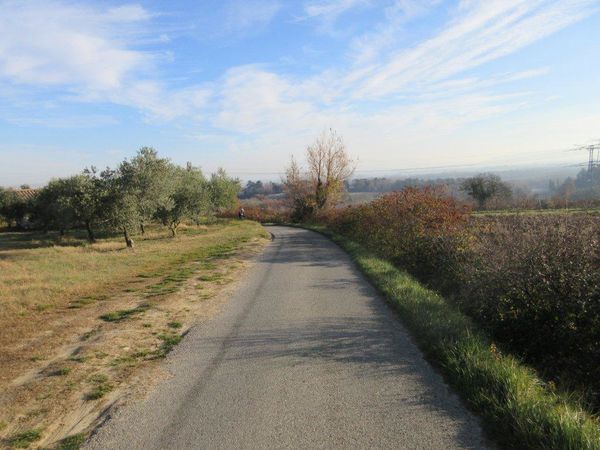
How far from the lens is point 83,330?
6.99 m

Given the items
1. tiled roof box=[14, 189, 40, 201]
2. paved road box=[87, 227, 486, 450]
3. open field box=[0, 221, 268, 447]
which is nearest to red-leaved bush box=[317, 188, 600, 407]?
paved road box=[87, 227, 486, 450]

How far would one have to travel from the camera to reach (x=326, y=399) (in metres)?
4.35

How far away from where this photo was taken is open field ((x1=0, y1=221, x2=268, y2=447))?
168 inches

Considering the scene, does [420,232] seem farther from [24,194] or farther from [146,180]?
[24,194]

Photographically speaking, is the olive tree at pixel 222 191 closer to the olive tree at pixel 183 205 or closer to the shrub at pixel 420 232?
the olive tree at pixel 183 205

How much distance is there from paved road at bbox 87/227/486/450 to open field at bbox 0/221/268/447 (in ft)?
1.66

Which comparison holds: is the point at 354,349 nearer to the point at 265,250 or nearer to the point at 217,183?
the point at 265,250

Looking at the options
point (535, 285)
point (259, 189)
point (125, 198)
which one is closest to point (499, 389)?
point (535, 285)

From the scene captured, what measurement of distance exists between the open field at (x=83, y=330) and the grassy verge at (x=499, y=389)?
3836 mm

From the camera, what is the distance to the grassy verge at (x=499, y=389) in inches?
132

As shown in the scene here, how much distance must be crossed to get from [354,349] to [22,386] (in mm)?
4226

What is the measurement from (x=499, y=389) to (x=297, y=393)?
7.00ft

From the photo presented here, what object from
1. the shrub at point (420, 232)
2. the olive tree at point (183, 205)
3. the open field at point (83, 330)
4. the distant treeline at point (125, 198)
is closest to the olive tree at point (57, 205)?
the distant treeline at point (125, 198)

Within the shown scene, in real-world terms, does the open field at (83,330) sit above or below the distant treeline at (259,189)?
below
